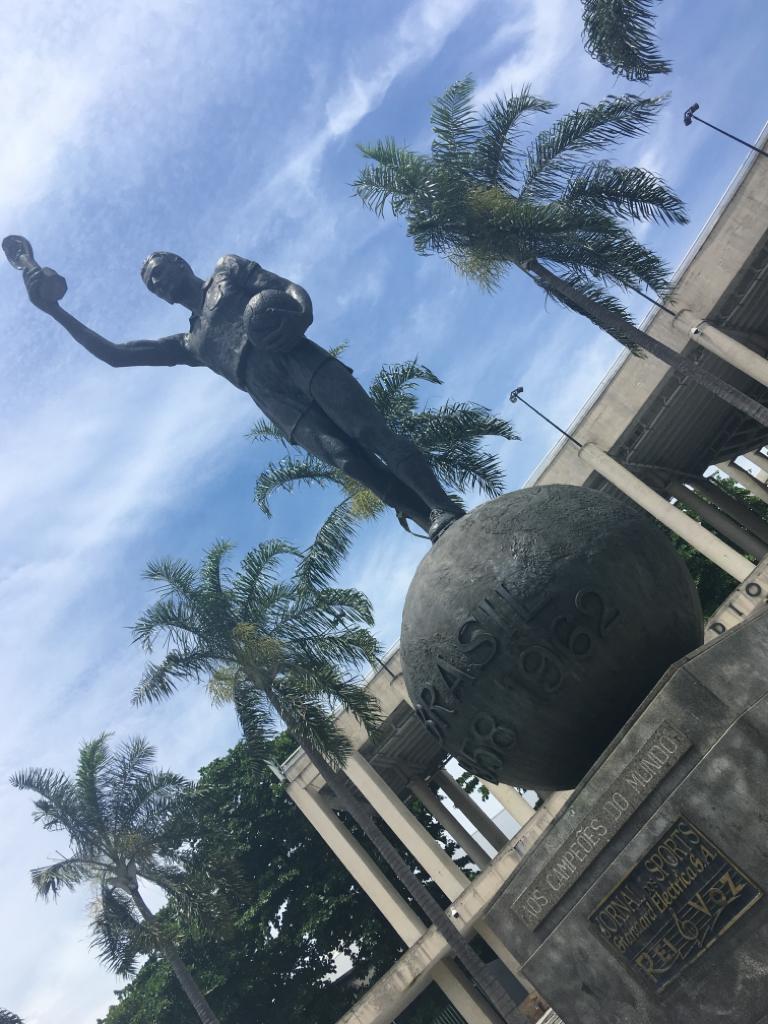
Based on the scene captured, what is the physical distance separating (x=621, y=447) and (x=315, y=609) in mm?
9882

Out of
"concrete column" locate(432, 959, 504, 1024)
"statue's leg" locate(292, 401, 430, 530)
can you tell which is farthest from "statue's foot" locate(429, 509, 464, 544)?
"concrete column" locate(432, 959, 504, 1024)

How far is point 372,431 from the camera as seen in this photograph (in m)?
7.55

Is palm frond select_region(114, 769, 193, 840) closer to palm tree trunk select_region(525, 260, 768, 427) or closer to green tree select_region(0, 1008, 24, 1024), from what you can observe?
green tree select_region(0, 1008, 24, 1024)

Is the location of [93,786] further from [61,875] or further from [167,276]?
[167,276]

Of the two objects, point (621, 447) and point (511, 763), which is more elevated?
point (621, 447)

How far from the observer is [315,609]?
15.5 meters

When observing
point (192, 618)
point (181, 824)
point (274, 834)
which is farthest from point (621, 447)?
point (274, 834)

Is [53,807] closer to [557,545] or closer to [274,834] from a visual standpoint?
[274,834]

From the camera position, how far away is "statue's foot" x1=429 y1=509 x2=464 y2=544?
6.62 m

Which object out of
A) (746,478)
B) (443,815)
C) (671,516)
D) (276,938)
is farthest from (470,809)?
(746,478)

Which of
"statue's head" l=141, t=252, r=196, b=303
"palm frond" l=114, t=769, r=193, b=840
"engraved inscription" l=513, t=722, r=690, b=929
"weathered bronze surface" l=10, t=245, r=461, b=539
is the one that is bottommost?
"engraved inscription" l=513, t=722, r=690, b=929

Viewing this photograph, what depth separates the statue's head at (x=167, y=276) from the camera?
8906 millimetres

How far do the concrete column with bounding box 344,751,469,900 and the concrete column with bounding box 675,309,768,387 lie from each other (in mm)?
12334

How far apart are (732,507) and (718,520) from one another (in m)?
1.94
